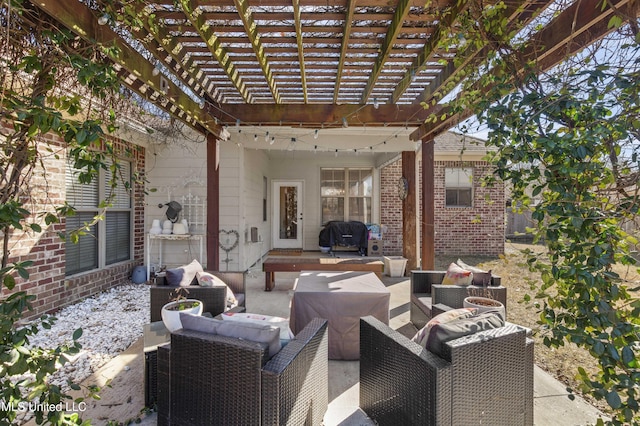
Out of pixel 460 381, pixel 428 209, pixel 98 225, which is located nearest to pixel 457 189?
pixel 428 209

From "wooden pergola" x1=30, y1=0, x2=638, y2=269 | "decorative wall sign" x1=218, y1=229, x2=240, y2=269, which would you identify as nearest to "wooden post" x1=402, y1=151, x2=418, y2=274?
"wooden pergola" x1=30, y1=0, x2=638, y2=269

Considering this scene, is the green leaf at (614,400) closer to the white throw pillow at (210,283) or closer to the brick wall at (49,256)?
the white throw pillow at (210,283)

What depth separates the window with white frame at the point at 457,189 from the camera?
8.73 meters

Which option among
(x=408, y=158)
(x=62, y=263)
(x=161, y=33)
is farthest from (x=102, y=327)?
(x=408, y=158)

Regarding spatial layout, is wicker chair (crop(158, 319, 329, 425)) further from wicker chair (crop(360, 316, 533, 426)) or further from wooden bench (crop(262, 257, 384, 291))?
wooden bench (crop(262, 257, 384, 291))

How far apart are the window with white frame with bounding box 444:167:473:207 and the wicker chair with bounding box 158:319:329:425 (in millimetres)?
7818

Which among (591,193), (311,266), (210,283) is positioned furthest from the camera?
(311,266)

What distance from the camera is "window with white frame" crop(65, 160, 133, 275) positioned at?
14.5 feet

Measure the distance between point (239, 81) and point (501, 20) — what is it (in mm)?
2857

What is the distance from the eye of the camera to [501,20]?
212 centimetres

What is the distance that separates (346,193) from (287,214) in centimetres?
179

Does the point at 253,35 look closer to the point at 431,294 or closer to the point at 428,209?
the point at 431,294

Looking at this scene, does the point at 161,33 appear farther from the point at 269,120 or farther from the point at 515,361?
the point at 515,361

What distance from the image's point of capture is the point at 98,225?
500cm
